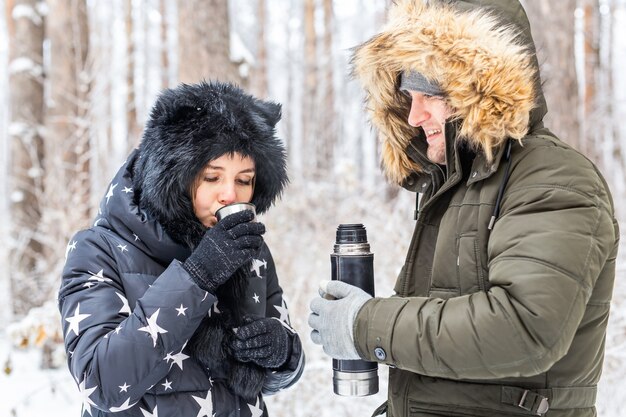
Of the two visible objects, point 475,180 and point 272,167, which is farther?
point 272,167

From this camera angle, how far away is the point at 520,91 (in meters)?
1.62

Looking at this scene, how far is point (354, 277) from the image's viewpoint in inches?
70.5

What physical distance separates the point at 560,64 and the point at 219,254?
527 centimetres

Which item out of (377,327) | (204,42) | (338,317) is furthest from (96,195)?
(377,327)

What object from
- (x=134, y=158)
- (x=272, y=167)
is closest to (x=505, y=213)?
(x=272, y=167)

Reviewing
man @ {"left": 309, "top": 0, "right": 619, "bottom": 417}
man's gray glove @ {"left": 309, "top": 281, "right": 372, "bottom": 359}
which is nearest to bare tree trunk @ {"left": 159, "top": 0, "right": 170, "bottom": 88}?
man @ {"left": 309, "top": 0, "right": 619, "bottom": 417}

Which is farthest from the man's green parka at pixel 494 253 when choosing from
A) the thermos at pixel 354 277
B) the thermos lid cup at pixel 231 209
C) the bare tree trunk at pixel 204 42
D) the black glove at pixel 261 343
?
the bare tree trunk at pixel 204 42

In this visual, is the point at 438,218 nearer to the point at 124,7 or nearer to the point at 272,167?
the point at 272,167

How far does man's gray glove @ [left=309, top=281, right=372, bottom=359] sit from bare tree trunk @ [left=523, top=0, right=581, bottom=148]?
472 centimetres

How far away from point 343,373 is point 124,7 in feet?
52.1

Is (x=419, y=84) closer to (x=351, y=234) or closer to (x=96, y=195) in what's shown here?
(x=351, y=234)

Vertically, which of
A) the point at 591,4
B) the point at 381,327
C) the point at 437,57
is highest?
the point at 591,4

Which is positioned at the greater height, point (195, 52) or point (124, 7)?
point (124, 7)

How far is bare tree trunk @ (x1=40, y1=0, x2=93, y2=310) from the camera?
5555 millimetres
